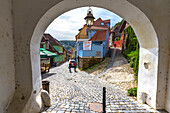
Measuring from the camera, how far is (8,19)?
6.11 feet

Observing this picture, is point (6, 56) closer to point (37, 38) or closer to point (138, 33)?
point (37, 38)

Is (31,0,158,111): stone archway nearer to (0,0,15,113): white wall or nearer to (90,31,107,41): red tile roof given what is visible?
(0,0,15,113): white wall

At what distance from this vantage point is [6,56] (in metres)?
1.79

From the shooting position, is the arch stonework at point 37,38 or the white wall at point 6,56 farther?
the arch stonework at point 37,38

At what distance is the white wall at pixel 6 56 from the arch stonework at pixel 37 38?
39 mm

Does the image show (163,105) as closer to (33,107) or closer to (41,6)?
(33,107)

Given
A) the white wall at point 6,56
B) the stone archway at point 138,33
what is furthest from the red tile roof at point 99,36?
the white wall at point 6,56

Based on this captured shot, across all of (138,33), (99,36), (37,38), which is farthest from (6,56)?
(99,36)

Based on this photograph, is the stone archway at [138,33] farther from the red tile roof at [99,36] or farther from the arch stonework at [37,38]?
the red tile roof at [99,36]

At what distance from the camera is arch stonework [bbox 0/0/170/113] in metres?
2.00

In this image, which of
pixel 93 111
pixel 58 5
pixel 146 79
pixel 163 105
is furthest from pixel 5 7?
pixel 163 105

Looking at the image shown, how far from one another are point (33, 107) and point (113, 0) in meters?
3.16

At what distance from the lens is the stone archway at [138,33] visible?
7.24 feet

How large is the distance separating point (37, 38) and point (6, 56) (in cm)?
79
